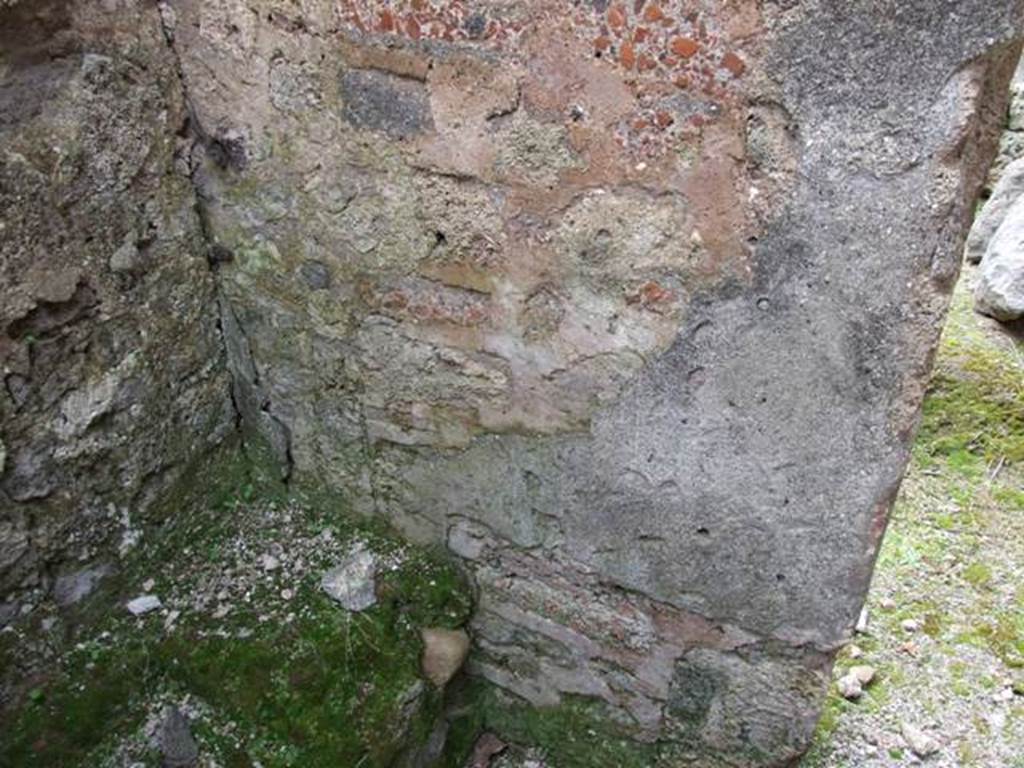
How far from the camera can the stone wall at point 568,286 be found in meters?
1.38

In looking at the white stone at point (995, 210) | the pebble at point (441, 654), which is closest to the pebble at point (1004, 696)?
the pebble at point (441, 654)

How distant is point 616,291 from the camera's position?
1.64 metres

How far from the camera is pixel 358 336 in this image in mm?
1994

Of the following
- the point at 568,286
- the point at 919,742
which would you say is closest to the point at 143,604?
the point at 568,286

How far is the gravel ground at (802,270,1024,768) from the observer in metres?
2.30

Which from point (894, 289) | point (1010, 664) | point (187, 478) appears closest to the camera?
point (894, 289)

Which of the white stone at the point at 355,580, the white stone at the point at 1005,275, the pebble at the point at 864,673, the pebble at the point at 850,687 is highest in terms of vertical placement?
the white stone at the point at 1005,275

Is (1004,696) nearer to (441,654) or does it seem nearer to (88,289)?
(441,654)

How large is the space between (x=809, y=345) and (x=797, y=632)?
0.66 metres

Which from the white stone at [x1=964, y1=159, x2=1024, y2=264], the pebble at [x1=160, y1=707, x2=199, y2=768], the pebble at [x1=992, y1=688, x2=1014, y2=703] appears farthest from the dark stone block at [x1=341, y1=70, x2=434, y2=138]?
the white stone at [x1=964, y1=159, x2=1024, y2=264]

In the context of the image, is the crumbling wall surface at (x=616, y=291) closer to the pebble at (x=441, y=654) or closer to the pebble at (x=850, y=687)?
the pebble at (x=441, y=654)

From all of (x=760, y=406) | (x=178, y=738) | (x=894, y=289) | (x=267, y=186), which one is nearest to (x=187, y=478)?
(x=178, y=738)

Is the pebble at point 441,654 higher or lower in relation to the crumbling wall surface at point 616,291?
lower

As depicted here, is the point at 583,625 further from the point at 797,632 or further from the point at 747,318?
the point at 747,318
